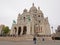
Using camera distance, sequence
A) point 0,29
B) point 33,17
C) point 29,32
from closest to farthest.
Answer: point 29,32 < point 33,17 < point 0,29

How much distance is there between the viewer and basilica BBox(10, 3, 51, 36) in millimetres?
72938

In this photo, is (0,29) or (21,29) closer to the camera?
(21,29)

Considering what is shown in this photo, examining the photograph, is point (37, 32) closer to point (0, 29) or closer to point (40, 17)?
point (40, 17)

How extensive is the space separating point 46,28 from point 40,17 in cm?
589

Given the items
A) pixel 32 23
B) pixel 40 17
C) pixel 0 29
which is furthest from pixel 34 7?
pixel 0 29

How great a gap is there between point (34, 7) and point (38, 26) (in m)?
9.98

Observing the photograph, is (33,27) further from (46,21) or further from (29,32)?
(46,21)

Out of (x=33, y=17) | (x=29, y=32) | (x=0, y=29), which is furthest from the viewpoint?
(x=0, y=29)

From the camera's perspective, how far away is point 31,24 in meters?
73.2

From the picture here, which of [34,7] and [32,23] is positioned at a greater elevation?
[34,7]

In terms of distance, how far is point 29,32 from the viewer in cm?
7131

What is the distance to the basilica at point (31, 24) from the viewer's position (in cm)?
7294

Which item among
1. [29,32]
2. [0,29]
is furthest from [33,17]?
[0,29]

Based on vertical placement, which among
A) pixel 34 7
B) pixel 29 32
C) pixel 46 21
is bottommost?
pixel 29 32
